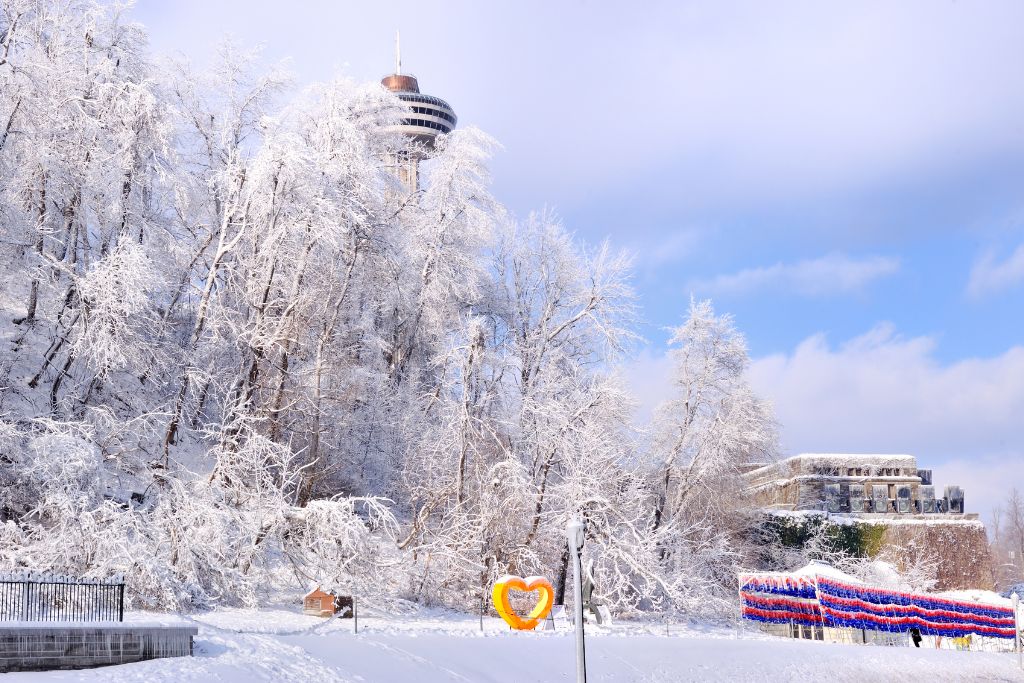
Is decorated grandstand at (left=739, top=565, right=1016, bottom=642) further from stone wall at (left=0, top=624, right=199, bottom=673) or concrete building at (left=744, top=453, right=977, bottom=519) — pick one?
stone wall at (left=0, top=624, right=199, bottom=673)

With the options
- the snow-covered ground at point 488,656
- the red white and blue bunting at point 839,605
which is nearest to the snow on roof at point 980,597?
the red white and blue bunting at point 839,605

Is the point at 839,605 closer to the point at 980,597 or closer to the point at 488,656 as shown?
the point at 980,597

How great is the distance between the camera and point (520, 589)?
26.1 metres

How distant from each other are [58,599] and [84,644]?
93 cm

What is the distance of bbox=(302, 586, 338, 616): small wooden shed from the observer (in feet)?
81.9

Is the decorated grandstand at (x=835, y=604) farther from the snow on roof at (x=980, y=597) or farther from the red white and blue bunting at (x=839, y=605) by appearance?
the snow on roof at (x=980, y=597)

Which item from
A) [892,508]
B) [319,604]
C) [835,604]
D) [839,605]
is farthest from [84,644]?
[892,508]

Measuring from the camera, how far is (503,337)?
40281 millimetres

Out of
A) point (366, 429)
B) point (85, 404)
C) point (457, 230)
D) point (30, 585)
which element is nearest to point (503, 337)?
point (457, 230)

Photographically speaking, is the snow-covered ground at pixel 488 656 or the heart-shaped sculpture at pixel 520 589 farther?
the heart-shaped sculpture at pixel 520 589

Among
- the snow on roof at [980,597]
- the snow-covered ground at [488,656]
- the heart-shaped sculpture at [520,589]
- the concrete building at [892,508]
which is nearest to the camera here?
the snow-covered ground at [488,656]

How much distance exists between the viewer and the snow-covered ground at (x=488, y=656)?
18.2 meters

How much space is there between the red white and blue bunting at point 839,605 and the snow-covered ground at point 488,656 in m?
1.61

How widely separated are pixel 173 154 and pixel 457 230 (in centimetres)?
1136
